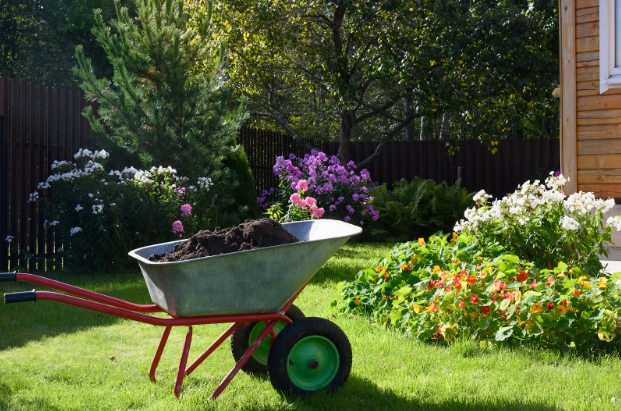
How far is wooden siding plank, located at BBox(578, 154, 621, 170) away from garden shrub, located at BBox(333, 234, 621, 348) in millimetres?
2242

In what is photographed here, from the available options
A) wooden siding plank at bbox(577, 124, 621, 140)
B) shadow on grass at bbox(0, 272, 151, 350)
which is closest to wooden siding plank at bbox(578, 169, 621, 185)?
wooden siding plank at bbox(577, 124, 621, 140)

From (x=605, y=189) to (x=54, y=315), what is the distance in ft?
16.9

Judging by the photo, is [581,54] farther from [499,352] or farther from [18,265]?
[18,265]

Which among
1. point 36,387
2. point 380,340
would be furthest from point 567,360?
point 36,387

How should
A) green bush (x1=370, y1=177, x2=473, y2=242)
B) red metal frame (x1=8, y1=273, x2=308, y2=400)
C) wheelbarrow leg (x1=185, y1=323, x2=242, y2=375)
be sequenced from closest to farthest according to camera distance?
red metal frame (x1=8, y1=273, x2=308, y2=400) → wheelbarrow leg (x1=185, y1=323, x2=242, y2=375) → green bush (x1=370, y1=177, x2=473, y2=242)

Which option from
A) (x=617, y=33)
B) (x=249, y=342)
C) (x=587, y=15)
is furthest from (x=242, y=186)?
(x=249, y=342)

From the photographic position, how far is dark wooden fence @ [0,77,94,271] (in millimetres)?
5727

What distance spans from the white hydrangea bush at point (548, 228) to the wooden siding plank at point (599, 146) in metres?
1.70

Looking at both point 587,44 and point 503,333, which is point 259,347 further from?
point 587,44

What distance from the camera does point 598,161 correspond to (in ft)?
18.1

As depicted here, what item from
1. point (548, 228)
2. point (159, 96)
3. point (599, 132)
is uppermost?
point (159, 96)

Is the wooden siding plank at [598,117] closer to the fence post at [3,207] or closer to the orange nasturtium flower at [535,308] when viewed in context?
the orange nasturtium flower at [535,308]

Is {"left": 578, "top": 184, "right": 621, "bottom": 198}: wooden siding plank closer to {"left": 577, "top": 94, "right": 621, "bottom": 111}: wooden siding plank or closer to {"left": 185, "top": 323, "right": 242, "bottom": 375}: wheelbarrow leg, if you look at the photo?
{"left": 577, "top": 94, "right": 621, "bottom": 111}: wooden siding plank

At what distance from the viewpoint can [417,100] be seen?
927 centimetres
